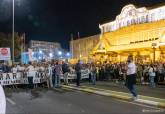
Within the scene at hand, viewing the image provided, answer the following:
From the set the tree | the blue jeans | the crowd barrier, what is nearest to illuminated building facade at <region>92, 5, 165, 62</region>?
the blue jeans

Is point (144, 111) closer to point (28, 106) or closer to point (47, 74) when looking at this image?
point (28, 106)

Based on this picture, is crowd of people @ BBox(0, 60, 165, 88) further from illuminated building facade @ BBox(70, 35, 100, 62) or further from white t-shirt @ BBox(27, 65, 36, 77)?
illuminated building facade @ BBox(70, 35, 100, 62)

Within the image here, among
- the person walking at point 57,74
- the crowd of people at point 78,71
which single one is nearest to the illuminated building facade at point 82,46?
the crowd of people at point 78,71

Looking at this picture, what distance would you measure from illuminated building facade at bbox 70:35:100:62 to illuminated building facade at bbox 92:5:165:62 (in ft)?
47.8

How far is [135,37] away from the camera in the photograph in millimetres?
39969

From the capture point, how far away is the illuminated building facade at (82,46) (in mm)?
64688

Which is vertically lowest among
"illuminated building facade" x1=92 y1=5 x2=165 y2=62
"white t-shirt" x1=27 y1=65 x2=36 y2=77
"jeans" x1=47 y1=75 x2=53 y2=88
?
"jeans" x1=47 y1=75 x2=53 y2=88

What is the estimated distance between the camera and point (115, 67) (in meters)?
31.4

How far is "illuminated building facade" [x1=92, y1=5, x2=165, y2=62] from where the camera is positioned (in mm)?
34812

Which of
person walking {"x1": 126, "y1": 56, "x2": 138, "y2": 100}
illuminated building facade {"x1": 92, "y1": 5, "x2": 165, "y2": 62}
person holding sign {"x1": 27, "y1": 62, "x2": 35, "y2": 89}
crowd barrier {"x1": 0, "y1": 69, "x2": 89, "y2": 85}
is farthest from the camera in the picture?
illuminated building facade {"x1": 92, "y1": 5, "x2": 165, "y2": 62}

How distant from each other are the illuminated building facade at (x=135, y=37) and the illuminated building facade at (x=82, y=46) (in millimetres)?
14560

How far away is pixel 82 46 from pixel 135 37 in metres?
30.9

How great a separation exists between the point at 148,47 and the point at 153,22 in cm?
376

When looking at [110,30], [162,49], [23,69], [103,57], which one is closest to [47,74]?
[23,69]
